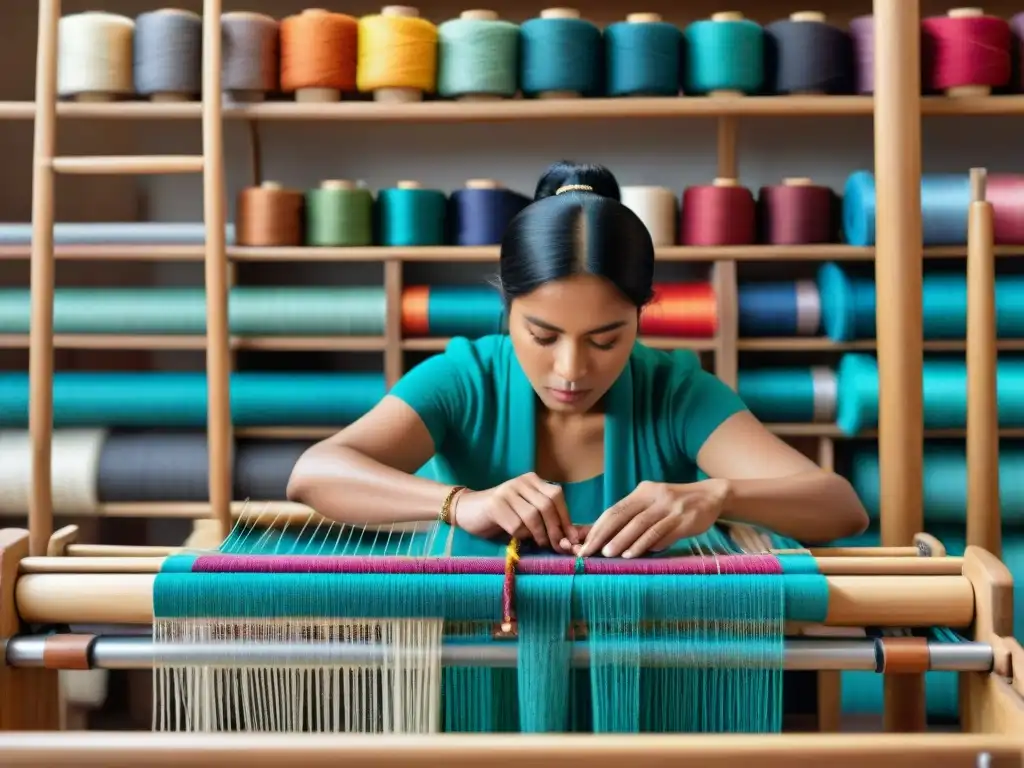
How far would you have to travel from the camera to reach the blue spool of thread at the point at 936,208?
7.25ft

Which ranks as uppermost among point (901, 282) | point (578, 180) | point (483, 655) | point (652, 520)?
point (578, 180)

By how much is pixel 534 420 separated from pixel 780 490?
0.35 meters

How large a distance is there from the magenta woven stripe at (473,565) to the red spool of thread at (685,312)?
146 cm

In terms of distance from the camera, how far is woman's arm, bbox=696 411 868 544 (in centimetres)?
110

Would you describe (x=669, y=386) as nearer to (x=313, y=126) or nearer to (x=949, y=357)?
(x=949, y=357)

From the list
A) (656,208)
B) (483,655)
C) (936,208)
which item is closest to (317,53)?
(656,208)

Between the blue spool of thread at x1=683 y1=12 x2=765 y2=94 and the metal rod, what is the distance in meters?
1.64

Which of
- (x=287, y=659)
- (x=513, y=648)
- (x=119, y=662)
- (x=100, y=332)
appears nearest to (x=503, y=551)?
(x=513, y=648)

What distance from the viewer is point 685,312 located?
2.33 meters

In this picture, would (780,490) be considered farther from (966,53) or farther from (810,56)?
(966,53)

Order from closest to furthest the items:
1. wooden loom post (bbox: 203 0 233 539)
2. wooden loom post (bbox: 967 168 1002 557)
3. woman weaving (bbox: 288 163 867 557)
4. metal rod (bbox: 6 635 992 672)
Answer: metal rod (bbox: 6 635 992 672), woman weaving (bbox: 288 163 867 557), wooden loom post (bbox: 967 168 1002 557), wooden loom post (bbox: 203 0 233 539)

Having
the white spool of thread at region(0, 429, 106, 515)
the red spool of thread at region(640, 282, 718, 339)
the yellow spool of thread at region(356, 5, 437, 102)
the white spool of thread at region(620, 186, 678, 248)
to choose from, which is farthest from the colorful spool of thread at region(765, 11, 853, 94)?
the white spool of thread at region(0, 429, 106, 515)

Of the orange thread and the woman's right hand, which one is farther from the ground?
the orange thread

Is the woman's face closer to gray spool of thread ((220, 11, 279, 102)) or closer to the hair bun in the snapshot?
the hair bun
